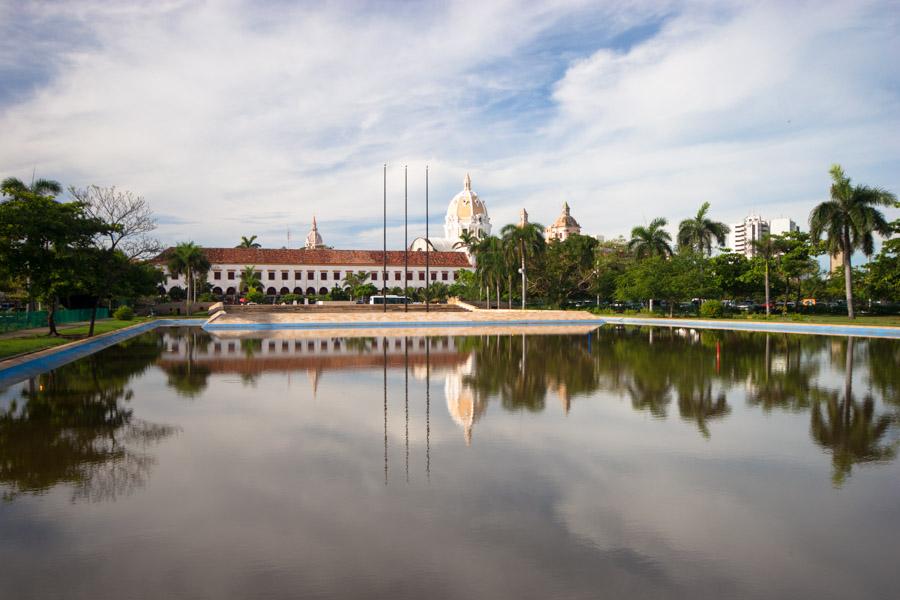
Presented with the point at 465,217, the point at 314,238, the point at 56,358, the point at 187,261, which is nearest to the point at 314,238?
the point at 314,238

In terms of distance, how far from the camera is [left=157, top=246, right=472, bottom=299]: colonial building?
3157 inches

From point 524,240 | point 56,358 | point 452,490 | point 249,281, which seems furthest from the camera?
point 249,281

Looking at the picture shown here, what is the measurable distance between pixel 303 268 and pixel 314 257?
76.4 inches

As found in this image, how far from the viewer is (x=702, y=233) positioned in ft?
159

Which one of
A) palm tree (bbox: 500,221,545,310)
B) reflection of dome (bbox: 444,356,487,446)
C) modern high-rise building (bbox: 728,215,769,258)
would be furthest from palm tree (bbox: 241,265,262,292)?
modern high-rise building (bbox: 728,215,769,258)

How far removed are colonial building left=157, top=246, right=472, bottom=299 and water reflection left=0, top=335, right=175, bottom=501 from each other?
6830cm

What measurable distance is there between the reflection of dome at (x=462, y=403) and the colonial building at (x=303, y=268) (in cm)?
6872

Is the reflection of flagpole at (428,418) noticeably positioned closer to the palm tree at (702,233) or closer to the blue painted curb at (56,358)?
the blue painted curb at (56,358)

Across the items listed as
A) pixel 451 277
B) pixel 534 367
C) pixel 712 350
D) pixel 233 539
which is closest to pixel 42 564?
pixel 233 539

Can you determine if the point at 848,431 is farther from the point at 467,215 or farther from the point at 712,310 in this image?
the point at 467,215

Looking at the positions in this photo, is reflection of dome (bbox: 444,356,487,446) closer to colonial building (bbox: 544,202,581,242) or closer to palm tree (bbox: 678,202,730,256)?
palm tree (bbox: 678,202,730,256)

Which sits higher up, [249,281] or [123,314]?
[249,281]

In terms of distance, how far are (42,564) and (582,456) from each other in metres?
5.31

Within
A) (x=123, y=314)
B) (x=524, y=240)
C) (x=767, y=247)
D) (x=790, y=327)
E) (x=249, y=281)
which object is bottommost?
(x=790, y=327)
